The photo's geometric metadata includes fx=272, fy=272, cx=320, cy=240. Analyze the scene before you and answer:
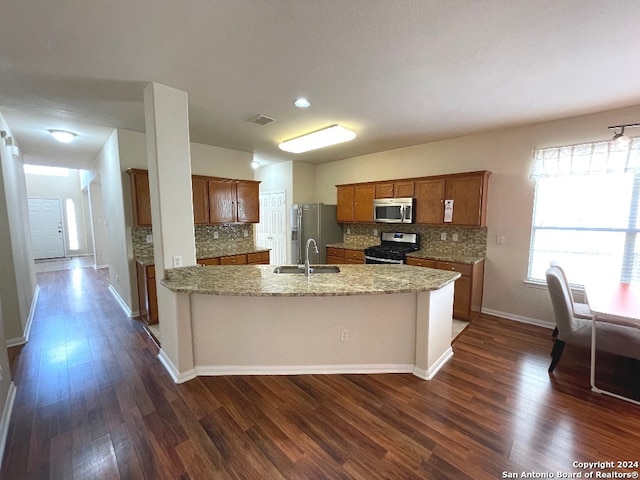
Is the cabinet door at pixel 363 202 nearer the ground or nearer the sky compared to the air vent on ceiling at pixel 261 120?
nearer the ground

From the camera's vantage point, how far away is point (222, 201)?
4445 millimetres

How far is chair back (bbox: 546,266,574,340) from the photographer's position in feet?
7.91

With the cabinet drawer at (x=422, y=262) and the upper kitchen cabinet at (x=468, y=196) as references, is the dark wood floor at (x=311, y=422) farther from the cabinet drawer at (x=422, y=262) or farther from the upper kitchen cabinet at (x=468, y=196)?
the upper kitchen cabinet at (x=468, y=196)

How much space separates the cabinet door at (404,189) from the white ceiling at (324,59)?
1.20m

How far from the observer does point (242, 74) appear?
2.23 m

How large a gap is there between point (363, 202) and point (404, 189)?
0.83 metres

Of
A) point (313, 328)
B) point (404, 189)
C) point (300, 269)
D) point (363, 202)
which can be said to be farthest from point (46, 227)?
point (404, 189)

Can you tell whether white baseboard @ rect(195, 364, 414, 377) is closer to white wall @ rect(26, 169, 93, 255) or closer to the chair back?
the chair back

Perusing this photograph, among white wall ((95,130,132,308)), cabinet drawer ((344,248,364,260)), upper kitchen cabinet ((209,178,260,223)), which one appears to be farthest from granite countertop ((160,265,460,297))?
cabinet drawer ((344,248,364,260))

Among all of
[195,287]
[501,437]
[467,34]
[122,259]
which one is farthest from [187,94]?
[501,437]

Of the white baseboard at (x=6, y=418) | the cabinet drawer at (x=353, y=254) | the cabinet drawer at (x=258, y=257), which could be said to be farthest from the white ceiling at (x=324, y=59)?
the white baseboard at (x=6, y=418)

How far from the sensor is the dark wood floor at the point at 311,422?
1.62 meters

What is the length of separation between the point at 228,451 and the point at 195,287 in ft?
3.82

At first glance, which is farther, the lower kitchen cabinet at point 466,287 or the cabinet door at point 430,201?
the cabinet door at point 430,201
